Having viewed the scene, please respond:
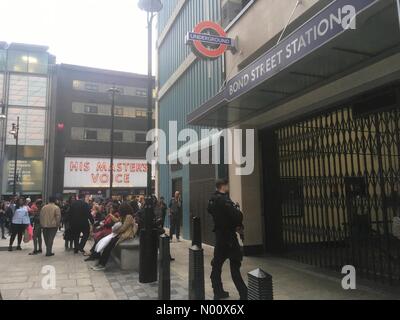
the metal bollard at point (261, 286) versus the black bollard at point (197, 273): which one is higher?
the metal bollard at point (261, 286)

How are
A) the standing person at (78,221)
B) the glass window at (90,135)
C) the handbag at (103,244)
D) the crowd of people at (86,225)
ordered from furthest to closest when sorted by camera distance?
the glass window at (90,135) → the standing person at (78,221) → the crowd of people at (86,225) → the handbag at (103,244)

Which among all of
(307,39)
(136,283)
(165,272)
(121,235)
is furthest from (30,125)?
(307,39)

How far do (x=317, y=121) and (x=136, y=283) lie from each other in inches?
209

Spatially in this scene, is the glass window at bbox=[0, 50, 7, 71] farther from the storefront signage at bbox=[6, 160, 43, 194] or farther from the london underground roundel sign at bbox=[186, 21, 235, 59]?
the london underground roundel sign at bbox=[186, 21, 235, 59]

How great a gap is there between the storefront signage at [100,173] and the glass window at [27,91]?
6711mm

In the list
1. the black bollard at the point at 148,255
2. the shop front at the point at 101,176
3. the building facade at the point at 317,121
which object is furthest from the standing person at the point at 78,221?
the shop front at the point at 101,176

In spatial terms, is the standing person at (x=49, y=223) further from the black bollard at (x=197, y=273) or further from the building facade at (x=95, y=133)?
the building facade at (x=95, y=133)

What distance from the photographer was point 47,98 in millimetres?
37906

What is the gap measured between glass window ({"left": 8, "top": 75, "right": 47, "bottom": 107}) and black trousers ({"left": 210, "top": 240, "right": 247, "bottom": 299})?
36.5m

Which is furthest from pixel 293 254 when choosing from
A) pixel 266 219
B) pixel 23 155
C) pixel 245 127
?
pixel 23 155

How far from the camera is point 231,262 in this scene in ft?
18.4

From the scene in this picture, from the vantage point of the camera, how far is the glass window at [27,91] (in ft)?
121

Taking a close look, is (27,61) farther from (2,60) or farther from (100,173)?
(100,173)

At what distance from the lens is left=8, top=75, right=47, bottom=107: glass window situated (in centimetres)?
3675
